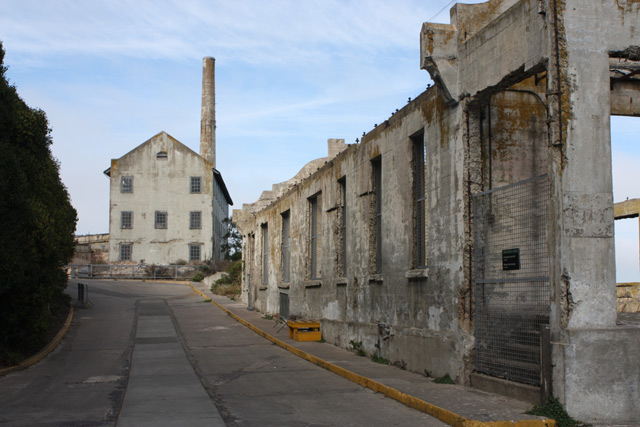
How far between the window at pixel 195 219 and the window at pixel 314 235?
33.0 meters

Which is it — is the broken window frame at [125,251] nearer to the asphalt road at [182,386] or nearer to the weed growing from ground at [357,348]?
the asphalt road at [182,386]

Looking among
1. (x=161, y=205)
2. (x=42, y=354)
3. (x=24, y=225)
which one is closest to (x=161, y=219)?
(x=161, y=205)

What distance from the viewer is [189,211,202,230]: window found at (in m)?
51.5

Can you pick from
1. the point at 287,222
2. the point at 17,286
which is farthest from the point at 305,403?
the point at 287,222

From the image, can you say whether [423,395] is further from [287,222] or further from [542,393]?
[287,222]

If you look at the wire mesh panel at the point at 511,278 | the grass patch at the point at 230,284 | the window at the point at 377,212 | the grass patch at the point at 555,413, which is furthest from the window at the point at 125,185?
the grass patch at the point at 555,413

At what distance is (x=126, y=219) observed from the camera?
50.5m

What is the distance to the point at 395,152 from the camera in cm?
1312

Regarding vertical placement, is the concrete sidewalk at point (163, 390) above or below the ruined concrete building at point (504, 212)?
below

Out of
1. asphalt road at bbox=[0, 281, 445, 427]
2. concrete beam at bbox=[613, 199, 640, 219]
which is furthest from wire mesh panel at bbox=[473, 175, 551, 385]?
concrete beam at bbox=[613, 199, 640, 219]

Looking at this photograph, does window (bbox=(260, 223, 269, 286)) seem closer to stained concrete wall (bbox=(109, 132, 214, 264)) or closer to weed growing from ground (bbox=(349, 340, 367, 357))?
weed growing from ground (bbox=(349, 340, 367, 357))

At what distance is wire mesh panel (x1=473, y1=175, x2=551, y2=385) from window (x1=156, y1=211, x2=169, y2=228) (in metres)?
43.1

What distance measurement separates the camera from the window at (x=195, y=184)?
51625 mm

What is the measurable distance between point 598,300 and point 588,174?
5.15 ft
